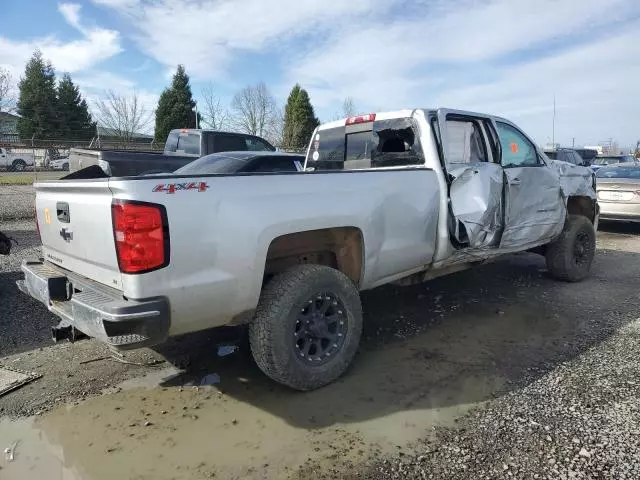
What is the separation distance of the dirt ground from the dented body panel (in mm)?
646

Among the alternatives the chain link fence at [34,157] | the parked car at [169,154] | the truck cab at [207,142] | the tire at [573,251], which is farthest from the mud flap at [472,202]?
the chain link fence at [34,157]

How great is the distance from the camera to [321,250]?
3656 mm

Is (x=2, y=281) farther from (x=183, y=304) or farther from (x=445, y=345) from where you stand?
(x=445, y=345)

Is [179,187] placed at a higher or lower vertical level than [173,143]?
lower

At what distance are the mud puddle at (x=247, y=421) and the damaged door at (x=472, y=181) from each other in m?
1.11

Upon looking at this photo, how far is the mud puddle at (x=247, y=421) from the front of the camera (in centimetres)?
266

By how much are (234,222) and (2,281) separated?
4257mm

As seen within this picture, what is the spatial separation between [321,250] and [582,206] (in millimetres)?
4521

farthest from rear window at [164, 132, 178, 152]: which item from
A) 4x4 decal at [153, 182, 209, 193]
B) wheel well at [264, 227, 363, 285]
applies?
4x4 decal at [153, 182, 209, 193]

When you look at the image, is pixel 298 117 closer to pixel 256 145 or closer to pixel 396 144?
pixel 256 145

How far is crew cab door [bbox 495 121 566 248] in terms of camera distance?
16.2 ft

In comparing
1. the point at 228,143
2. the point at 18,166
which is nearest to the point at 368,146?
the point at 228,143

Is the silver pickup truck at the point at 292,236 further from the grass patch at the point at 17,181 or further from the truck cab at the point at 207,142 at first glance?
the grass patch at the point at 17,181

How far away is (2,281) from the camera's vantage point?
565cm
